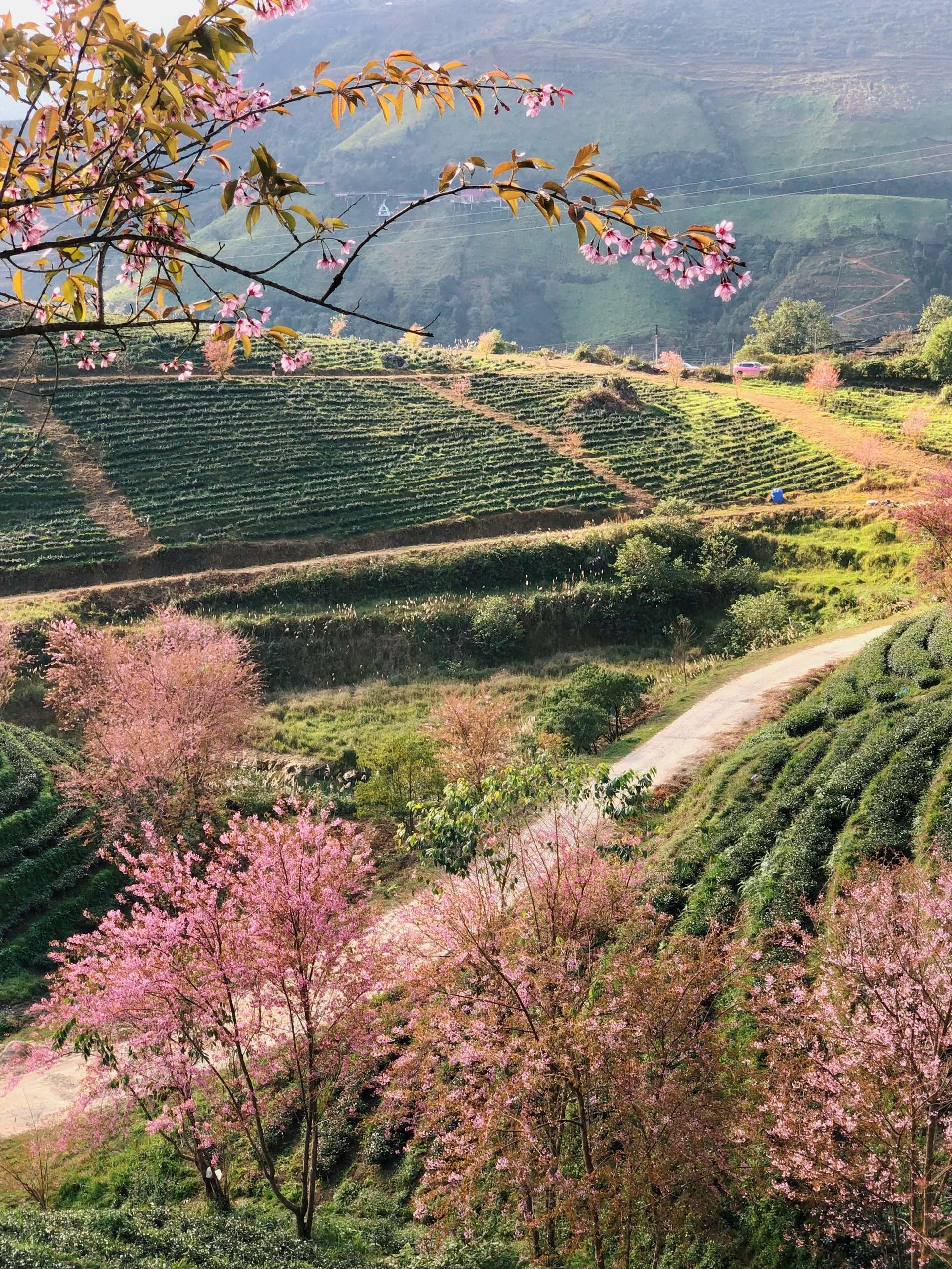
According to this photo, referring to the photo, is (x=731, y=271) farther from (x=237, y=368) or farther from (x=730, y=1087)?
(x=237, y=368)

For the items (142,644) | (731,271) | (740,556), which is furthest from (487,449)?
(731,271)

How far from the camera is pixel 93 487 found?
151ft

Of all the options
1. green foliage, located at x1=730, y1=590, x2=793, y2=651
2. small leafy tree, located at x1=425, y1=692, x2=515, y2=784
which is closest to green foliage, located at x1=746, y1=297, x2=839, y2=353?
green foliage, located at x1=730, y1=590, x2=793, y2=651

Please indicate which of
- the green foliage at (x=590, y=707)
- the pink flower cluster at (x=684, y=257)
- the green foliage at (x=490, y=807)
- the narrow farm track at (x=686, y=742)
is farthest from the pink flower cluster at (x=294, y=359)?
the green foliage at (x=590, y=707)

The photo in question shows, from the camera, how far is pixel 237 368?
61969 millimetres

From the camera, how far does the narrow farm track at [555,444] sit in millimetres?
49531

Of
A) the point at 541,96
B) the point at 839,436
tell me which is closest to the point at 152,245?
the point at 541,96

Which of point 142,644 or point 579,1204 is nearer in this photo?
point 579,1204

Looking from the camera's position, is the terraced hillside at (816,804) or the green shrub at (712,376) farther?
the green shrub at (712,376)

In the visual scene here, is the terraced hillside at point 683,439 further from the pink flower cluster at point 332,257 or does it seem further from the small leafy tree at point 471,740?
the pink flower cluster at point 332,257

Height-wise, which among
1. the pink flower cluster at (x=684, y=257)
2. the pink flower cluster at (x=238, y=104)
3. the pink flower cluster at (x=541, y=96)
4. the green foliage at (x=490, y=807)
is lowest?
the green foliage at (x=490, y=807)

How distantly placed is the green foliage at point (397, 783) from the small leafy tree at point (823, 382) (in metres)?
49.1

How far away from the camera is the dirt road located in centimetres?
2119

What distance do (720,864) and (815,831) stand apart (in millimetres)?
1394
